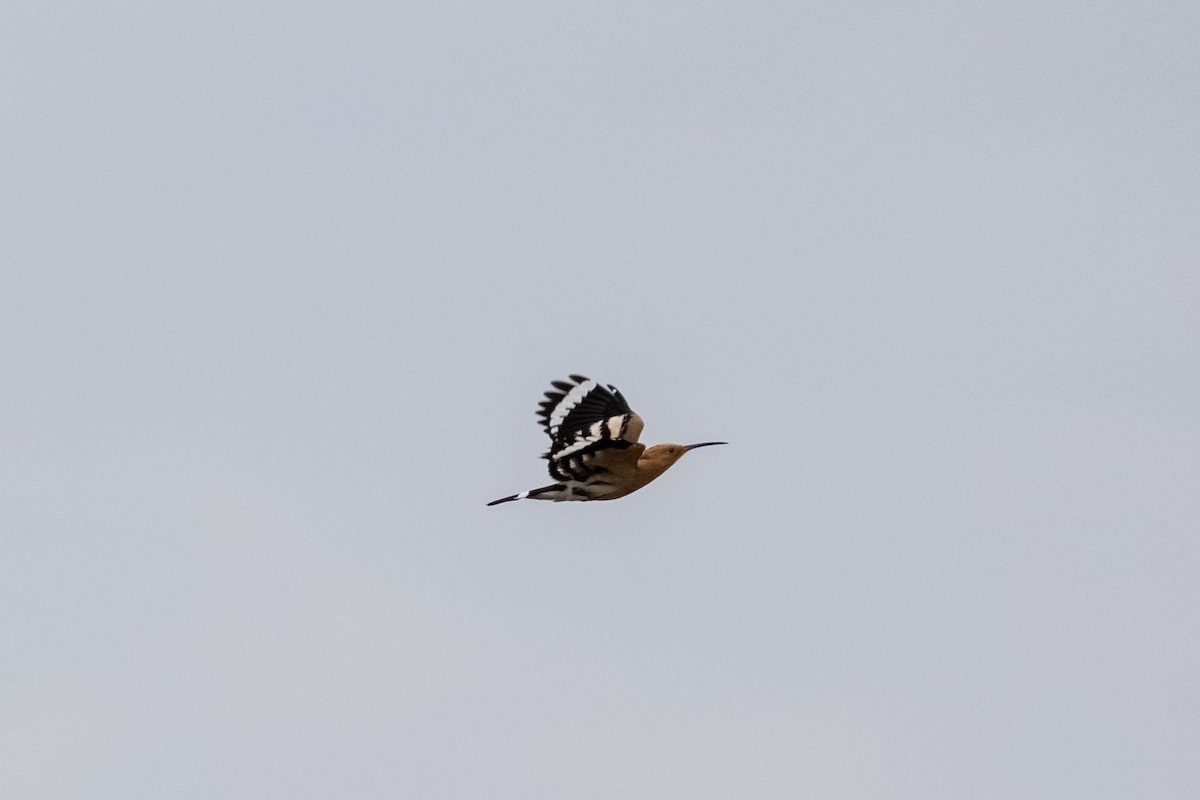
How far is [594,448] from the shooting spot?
5069 centimetres

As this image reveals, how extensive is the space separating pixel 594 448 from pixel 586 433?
0.88 feet

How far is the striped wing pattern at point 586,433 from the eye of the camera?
50719 mm

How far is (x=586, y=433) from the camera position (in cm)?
5091

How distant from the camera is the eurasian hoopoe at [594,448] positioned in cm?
5075

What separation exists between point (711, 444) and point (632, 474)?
3.64ft

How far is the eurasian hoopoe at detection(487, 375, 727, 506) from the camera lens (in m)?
50.8

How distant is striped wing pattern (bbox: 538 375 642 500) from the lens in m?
Result: 50.7

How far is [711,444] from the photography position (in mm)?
51906

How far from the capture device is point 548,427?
51.3 meters

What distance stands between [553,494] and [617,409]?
979 mm

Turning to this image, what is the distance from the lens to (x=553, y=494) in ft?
168

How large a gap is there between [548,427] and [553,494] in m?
0.63

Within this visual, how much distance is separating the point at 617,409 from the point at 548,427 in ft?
2.22

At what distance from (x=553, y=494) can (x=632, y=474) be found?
75cm
